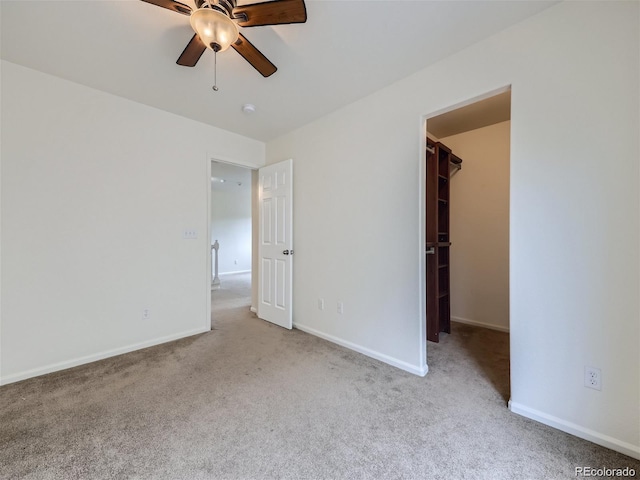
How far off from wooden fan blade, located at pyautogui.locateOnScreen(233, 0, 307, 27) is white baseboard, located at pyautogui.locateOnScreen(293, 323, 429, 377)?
253 centimetres

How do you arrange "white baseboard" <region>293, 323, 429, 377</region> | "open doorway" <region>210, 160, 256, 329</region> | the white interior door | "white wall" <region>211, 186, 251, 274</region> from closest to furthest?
1. "white baseboard" <region>293, 323, 429, 377</region>
2. the white interior door
3. "open doorway" <region>210, 160, 256, 329</region>
4. "white wall" <region>211, 186, 251, 274</region>

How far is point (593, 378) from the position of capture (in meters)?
1.48

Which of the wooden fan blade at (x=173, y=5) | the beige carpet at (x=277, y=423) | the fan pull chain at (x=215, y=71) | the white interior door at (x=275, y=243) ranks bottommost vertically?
the beige carpet at (x=277, y=423)

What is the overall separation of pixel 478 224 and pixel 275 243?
2666 mm

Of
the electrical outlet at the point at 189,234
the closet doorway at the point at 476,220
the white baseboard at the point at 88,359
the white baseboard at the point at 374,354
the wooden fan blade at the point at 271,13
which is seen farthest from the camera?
the closet doorway at the point at 476,220

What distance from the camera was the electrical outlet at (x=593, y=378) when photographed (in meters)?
1.46

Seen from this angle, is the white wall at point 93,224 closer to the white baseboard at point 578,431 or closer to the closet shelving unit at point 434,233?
the closet shelving unit at point 434,233

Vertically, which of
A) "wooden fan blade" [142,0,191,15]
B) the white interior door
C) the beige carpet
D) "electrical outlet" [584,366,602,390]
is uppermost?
"wooden fan blade" [142,0,191,15]

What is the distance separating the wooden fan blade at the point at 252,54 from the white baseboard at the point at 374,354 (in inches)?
97.8

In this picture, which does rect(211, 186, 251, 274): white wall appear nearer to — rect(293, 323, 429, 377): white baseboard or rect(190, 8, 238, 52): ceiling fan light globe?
rect(293, 323, 429, 377): white baseboard

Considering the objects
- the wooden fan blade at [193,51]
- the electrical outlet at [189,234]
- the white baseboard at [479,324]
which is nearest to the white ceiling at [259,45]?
the wooden fan blade at [193,51]

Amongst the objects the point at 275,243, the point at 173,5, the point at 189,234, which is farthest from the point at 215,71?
the point at 275,243

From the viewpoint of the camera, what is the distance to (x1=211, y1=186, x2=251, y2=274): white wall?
8.21 m

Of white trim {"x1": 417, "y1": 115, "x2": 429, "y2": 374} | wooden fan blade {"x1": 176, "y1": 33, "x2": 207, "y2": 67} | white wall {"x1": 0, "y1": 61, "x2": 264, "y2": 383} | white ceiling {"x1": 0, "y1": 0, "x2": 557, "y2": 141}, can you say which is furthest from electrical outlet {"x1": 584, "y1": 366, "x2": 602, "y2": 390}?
white wall {"x1": 0, "y1": 61, "x2": 264, "y2": 383}
